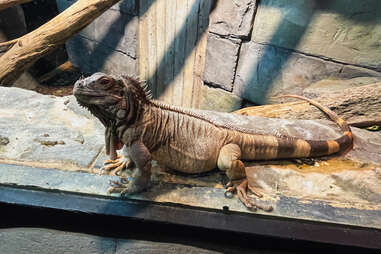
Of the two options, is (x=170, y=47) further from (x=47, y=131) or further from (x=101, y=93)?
(x=101, y=93)

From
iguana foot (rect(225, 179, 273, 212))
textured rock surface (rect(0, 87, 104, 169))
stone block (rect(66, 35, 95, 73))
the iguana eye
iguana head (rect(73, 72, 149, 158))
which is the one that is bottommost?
stone block (rect(66, 35, 95, 73))

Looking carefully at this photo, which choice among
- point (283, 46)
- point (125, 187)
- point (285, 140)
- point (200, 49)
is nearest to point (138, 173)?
point (125, 187)

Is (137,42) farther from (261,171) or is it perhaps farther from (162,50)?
(261,171)

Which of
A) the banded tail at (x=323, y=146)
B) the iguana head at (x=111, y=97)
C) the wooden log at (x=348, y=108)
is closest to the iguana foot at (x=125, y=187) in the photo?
the iguana head at (x=111, y=97)

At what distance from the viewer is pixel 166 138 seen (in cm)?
206

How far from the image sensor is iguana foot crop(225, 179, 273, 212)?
1.97 m

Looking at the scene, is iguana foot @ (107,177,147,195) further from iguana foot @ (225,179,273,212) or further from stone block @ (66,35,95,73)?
stone block @ (66,35,95,73)

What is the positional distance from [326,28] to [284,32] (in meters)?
0.46

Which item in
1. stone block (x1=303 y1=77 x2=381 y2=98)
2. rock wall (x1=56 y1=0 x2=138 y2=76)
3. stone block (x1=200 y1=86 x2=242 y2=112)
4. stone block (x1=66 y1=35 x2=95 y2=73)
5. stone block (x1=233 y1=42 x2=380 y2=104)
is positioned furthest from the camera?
stone block (x1=66 y1=35 x2=95 y2=73)

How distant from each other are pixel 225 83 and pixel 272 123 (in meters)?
1.47

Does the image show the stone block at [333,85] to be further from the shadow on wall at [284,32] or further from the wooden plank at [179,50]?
the wooden plank at [179,50]

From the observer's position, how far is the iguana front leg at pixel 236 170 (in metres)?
1.99

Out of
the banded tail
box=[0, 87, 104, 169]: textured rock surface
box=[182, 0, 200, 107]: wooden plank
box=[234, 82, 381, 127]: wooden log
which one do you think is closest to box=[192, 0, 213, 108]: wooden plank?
box=[182, 0, 200, 107]: wooden plank

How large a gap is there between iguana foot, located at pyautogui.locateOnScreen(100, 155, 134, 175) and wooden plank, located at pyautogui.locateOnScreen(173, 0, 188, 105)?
2.80m
